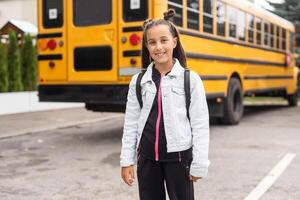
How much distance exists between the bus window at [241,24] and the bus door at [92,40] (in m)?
3.43

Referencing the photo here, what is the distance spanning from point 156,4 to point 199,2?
1376mm

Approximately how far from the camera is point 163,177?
8.84 ft

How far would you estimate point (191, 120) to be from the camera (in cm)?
259

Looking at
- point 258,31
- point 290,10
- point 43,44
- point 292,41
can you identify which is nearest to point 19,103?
point 43,44

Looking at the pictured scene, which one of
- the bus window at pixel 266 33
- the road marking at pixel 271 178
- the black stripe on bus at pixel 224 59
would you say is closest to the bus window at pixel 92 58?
the black stripe on bus at pixel 224 59

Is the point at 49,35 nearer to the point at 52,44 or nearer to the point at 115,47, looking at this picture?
the point at 52,44

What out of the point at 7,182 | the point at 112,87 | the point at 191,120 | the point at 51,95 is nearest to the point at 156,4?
the point at 112,87

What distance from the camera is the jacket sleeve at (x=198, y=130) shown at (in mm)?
2537

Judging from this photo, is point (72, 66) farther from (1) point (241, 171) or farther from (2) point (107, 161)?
(1) point (241, 171)

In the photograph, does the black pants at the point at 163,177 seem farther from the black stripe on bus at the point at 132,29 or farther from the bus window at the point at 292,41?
the bus window at the point at 292,41

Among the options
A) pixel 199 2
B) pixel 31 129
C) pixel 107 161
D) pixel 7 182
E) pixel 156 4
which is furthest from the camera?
pixel 31 129

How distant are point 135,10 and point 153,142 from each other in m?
5.00

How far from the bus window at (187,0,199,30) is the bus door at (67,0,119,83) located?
1172mm

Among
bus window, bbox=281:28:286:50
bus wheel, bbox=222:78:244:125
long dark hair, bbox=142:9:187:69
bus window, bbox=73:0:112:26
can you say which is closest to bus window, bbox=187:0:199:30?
bus window, bbox=73:0:112:26
